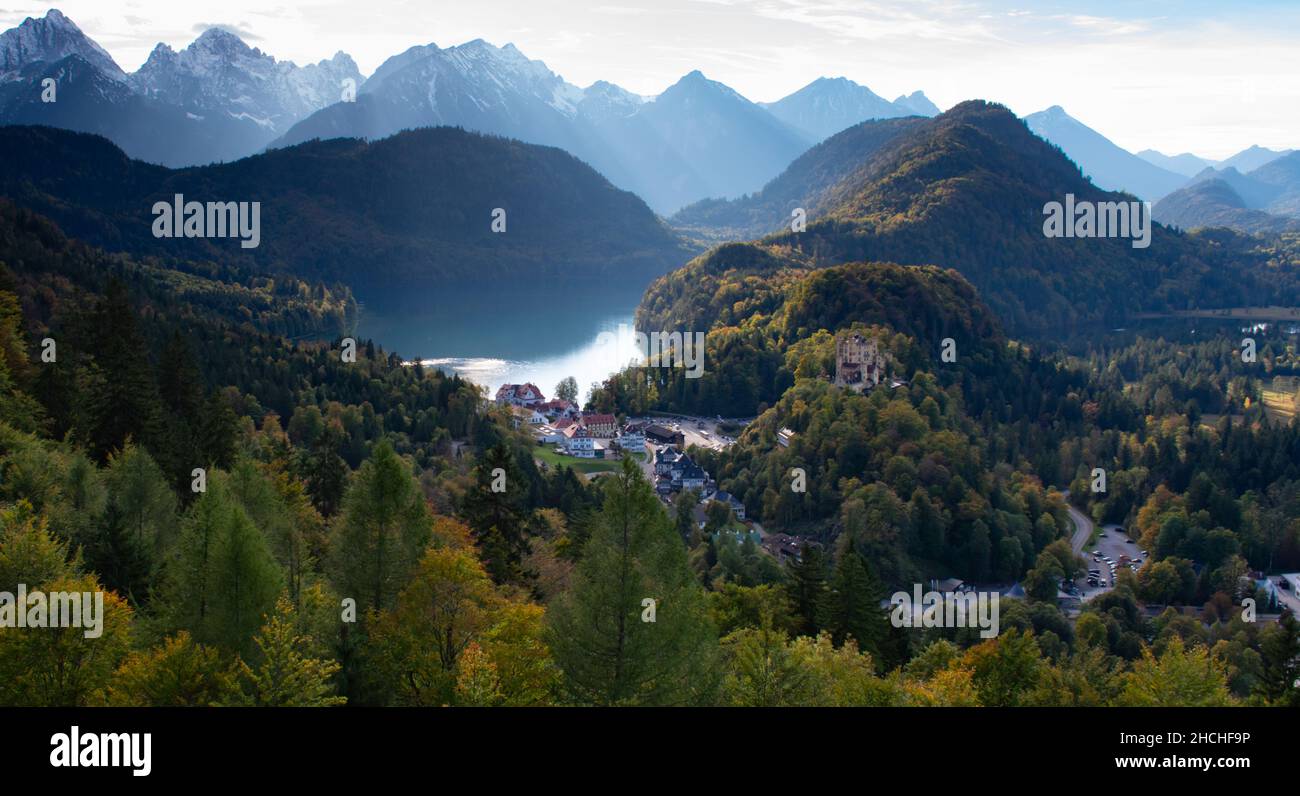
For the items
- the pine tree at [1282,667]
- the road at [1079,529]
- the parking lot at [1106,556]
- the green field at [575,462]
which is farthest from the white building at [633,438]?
the pine tree at [1282,667]

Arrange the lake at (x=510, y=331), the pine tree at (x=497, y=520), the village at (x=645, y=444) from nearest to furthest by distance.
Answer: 1. the pine tree at (x=497, y=520)
2. the village at (x=645, y=444)
3. the lake at (x=510, y=331)

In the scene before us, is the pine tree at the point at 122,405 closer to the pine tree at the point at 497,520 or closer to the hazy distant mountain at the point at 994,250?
the pine tree at the point at 497,520

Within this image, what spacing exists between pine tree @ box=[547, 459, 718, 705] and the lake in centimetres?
6486

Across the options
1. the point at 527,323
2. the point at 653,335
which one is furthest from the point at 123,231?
the point at 653,335

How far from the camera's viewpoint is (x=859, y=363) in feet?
213

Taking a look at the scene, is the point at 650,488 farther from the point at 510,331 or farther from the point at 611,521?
the point at 510,331

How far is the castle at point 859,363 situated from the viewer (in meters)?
63.3

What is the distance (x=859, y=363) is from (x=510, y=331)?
64055 mm

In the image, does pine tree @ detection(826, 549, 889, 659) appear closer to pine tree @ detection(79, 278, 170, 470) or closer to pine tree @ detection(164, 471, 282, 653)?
pine tree @ detection(164, 471, 282, 653)

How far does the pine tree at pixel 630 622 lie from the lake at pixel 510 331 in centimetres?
6486

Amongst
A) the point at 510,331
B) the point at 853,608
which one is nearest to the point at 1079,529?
the point at 853,608

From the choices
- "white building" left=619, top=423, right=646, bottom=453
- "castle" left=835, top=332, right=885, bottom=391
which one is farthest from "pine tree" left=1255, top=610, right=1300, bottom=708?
"castle" left=835, top=332, right=885, bottom=391

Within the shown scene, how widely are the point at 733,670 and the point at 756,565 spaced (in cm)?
2120
